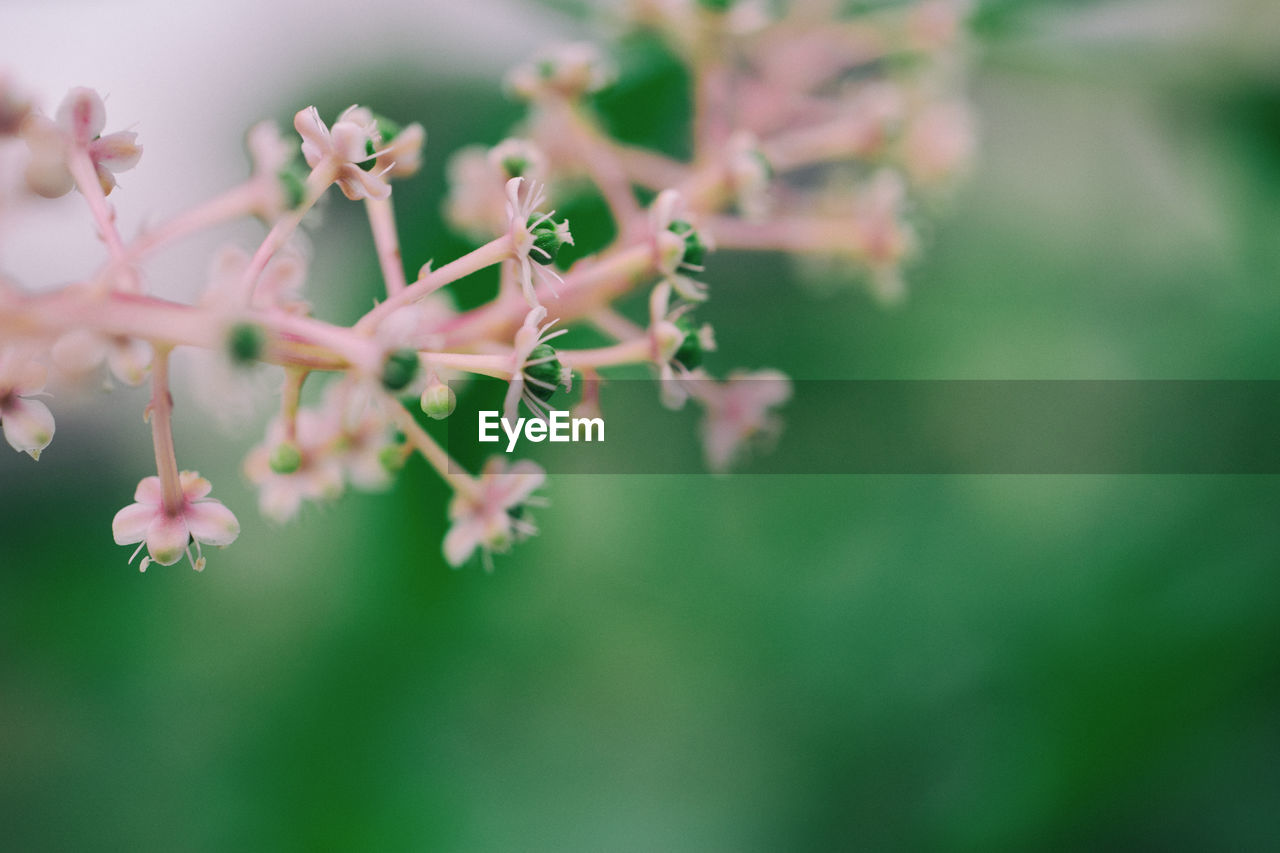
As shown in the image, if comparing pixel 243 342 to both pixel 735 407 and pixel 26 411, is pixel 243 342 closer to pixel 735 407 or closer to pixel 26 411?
pixel 26 411

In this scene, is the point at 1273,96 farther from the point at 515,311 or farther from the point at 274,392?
the point at 274,392

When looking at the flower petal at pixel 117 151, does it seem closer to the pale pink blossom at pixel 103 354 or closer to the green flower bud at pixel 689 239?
the pale pink blossom at pixel 103 354

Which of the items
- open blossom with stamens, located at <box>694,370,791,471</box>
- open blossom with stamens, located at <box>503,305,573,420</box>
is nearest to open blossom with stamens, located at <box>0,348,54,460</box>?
open blossom with stamens, located at <box>503,305,573,420</box>

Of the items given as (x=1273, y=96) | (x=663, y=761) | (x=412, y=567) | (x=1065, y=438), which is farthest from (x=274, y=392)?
(x=1273, y=96)

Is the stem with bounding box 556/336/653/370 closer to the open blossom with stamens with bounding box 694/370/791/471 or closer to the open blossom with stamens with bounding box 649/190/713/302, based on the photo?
the open blossom with stamens with bounding box 649/190/713/302

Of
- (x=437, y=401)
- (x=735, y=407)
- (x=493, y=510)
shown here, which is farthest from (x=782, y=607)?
(x=437, y=401)
